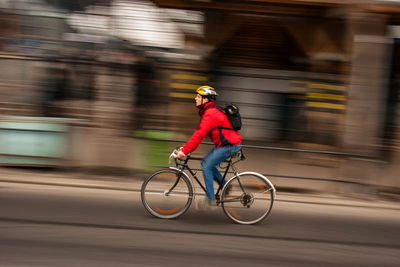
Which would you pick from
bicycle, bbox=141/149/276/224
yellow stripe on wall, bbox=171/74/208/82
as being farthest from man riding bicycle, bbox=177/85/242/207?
yellow stripe on wall, bbox=171/74/208/82

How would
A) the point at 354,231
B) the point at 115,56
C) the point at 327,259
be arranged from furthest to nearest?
the point at 115,56
the point at 354,231
the point at 327,259

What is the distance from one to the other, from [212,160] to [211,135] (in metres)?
0.31

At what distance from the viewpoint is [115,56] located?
29.3 ft

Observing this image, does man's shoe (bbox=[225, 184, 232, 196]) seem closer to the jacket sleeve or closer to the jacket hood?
the jacket sleeve

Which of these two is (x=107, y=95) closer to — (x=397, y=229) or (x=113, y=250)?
(x=113, y=250)

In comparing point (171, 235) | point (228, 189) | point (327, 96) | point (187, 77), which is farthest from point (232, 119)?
point (327, 96)

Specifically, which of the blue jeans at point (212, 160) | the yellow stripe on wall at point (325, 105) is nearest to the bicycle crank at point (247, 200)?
the blue jeans at point (212, 160)

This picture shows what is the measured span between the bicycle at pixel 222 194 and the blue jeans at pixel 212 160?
0.10 m

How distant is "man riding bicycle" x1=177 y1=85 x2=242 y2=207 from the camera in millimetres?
5527

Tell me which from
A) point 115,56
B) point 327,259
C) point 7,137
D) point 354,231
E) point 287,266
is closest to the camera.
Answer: point 287,266

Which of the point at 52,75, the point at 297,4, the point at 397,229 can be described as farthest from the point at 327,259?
the point at 52,75

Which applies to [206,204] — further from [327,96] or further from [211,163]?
[327,96]

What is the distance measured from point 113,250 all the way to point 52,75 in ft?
18.5

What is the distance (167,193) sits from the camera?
18.8 ft
